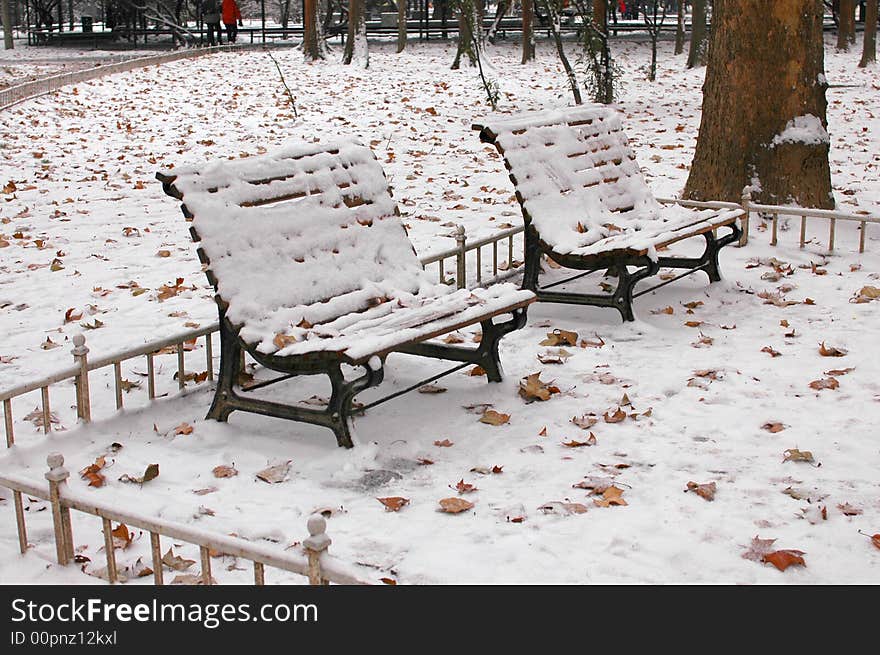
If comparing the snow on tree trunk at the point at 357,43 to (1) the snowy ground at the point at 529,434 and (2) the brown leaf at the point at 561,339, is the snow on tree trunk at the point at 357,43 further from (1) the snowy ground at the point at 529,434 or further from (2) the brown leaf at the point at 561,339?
(2) the brown leaf at the point at 561,339

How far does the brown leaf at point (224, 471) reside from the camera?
475 centimetres

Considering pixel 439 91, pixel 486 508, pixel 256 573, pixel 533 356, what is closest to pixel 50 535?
pixel 256 573

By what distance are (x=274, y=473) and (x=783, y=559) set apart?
2.00 m

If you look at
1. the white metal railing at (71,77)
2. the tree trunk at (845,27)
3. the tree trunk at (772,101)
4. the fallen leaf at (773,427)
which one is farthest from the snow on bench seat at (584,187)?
the tree trunk at (845,27)

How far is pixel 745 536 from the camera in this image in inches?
159

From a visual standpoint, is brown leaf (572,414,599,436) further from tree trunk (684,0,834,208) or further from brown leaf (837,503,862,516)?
tree trunk (684,0,834,208)

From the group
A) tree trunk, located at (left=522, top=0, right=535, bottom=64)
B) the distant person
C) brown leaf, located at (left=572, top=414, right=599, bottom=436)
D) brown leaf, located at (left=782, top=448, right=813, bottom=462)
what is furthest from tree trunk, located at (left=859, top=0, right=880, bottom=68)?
brown leaf, located at (left=782, top=448, right=813, bottom=462)

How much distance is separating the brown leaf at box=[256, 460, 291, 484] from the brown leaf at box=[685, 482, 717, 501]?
5.20 feet

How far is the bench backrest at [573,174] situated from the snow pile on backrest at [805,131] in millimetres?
1778

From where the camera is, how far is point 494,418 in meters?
5.32

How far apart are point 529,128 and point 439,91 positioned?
13710mm

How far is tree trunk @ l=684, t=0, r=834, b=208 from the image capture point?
9047mm

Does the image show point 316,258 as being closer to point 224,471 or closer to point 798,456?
point 224,471

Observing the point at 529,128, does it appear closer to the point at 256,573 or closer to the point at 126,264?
the point at 126,264
